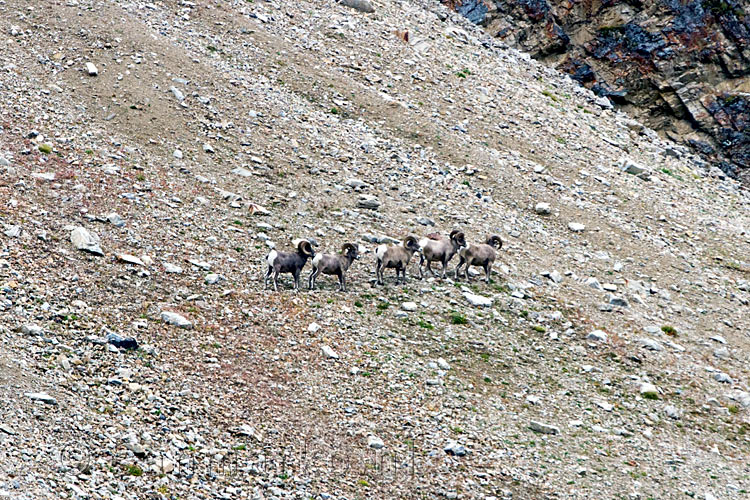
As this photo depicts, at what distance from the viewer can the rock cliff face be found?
152 feet

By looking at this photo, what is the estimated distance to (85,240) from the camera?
1892 centimetres

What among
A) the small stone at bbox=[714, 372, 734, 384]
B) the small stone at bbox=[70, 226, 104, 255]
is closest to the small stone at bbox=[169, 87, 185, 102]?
the small stone at bbox=[70, 226, 104, 255]

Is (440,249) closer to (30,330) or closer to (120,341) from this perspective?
(120,341)

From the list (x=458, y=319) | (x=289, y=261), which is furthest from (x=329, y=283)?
(x=458, y=319)

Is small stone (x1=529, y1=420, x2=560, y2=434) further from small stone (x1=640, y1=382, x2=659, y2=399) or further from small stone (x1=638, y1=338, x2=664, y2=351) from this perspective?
small stone (x1=638, y1=338, x2=664, y2=351)

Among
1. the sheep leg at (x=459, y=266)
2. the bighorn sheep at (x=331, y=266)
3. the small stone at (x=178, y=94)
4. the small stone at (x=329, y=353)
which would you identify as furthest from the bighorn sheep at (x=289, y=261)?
the small stone at (x=178, y=94)

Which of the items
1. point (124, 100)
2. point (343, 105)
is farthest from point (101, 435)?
point (343, 105)

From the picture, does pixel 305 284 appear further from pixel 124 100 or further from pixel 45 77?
pixel 45 77

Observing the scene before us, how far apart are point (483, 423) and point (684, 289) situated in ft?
40.9

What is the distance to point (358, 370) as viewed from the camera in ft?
56.4

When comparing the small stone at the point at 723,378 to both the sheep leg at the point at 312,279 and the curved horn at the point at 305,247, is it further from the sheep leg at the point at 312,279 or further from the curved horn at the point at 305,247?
the curved horn at the point at 305,247

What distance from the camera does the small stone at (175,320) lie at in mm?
17062

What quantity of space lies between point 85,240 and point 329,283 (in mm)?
5894

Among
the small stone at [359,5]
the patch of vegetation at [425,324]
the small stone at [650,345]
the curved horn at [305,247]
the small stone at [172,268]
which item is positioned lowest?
the small stone at [172,268]
